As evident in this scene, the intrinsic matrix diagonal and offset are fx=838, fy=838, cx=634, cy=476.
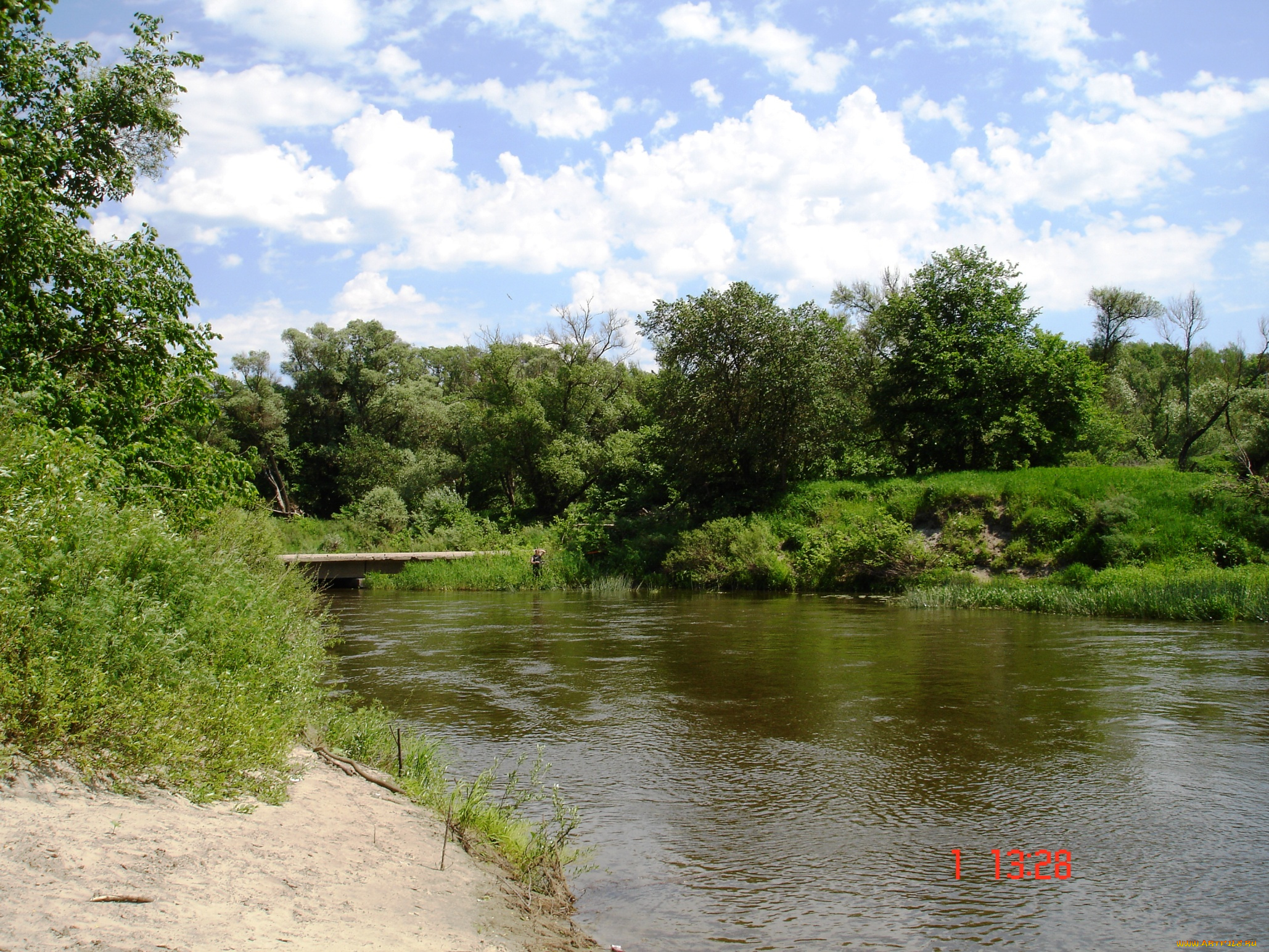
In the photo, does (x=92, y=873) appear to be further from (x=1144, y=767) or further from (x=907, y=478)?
(x=907, y=478)

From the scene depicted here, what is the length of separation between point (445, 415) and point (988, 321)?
33.9m

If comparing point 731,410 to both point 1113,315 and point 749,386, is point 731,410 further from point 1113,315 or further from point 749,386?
point 1113,315

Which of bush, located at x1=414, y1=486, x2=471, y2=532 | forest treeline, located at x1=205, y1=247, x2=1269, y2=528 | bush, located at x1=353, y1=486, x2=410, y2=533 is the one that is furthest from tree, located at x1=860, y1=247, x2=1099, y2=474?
bush, located at x1=353, y1=486, x2=410, y2=533

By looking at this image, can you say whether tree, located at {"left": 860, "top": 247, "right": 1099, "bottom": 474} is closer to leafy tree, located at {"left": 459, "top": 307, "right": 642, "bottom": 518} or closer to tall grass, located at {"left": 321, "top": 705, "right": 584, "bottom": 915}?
leafy tree, located at {"left": 459, "top": 307, "right": 642, "bottom": 518}

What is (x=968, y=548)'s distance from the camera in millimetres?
30500

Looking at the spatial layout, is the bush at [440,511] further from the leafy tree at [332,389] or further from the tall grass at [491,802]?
the tall grass at [491,802]

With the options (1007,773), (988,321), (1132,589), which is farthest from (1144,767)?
(988,321)

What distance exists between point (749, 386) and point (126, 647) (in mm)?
33123

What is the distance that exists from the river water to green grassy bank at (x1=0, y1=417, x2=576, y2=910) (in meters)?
1.30

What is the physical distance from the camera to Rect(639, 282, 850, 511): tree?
122ft

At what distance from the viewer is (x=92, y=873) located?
4312 mm

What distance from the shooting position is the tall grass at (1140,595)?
775 inches

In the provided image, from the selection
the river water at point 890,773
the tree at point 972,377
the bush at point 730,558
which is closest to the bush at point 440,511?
the bush at point 730,558
